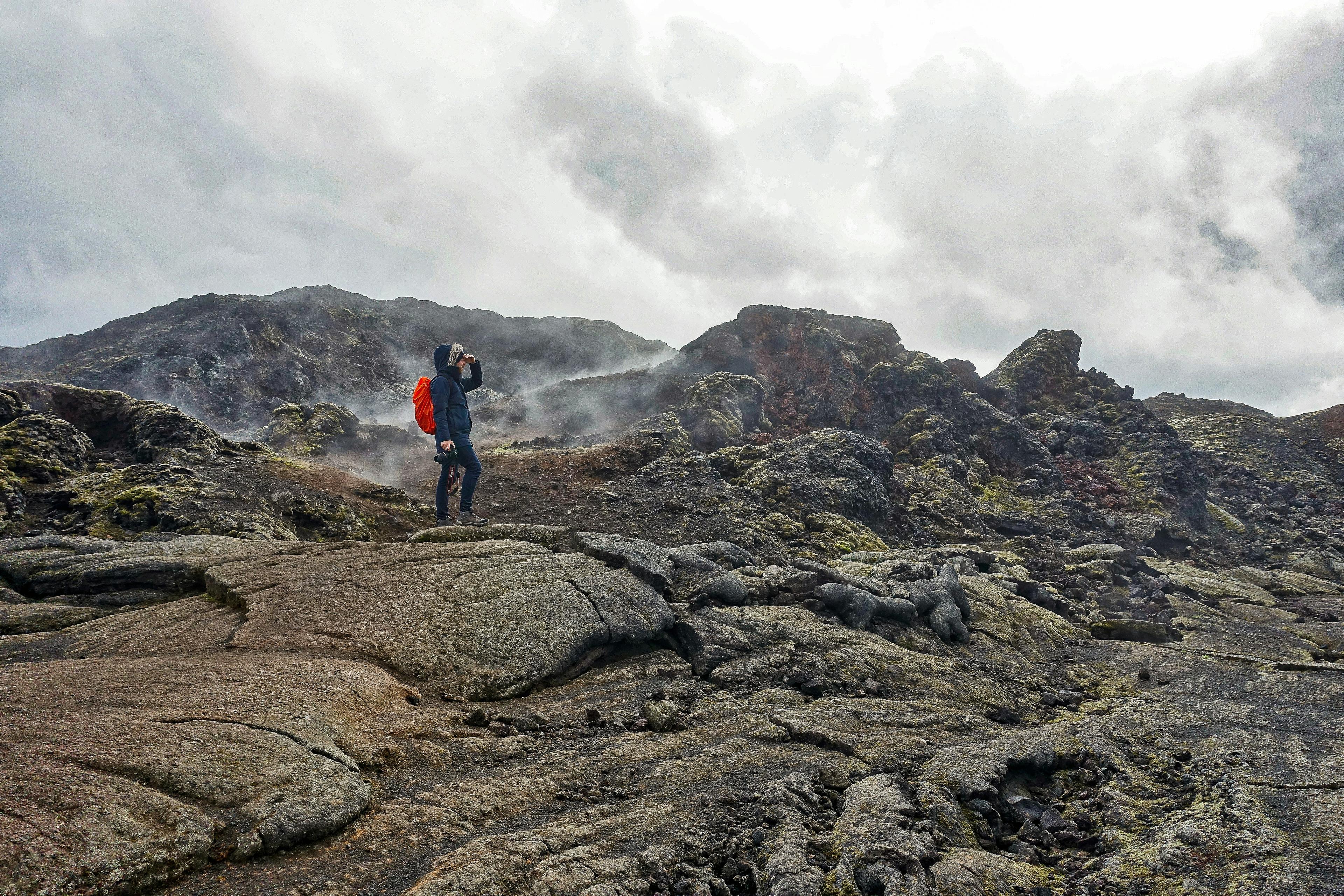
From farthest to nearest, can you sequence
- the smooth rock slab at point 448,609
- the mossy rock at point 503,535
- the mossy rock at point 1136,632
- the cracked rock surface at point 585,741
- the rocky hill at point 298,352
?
the rocky hill at point 298,352 < the mossy rock at point 1136,632 < the mossy rock at point 503,535 < the smooth rock slab at point 448,609 < the cracked rock surface at point 585,741

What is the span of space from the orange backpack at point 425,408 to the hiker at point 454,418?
492 mm

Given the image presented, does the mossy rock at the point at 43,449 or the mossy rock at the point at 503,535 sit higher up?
the mossy rock at the point at 43,449

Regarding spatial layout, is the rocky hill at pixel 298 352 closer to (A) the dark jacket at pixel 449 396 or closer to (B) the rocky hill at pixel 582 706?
(B) the rocky hill at pixel 582 706

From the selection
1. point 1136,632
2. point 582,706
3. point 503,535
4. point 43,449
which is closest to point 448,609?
point 582,706

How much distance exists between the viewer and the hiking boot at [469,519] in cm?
1841

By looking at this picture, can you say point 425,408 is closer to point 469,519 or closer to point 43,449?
point 469,519

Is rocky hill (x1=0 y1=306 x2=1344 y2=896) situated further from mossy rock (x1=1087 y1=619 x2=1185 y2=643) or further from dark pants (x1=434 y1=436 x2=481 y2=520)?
dark pants (x1=434 y1=436 x2=481 y2=520)

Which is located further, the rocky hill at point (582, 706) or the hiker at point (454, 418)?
the hiker at point (454, 418)

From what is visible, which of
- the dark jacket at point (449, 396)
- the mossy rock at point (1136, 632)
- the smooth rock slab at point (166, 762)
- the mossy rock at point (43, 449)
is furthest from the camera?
the mossy rock at point (43, 449)

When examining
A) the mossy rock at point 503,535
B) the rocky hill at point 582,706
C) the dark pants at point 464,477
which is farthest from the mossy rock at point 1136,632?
the dark pants at point 464,477

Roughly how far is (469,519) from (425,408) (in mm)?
3683

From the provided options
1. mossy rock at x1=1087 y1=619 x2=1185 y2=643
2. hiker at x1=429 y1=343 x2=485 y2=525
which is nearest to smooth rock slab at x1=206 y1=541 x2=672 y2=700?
hiker at x1=429 y1=343 x2=485 y2=525

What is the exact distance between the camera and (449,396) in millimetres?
17234

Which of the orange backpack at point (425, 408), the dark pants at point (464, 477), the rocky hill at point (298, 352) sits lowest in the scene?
the dark pants at point (464, 477)
